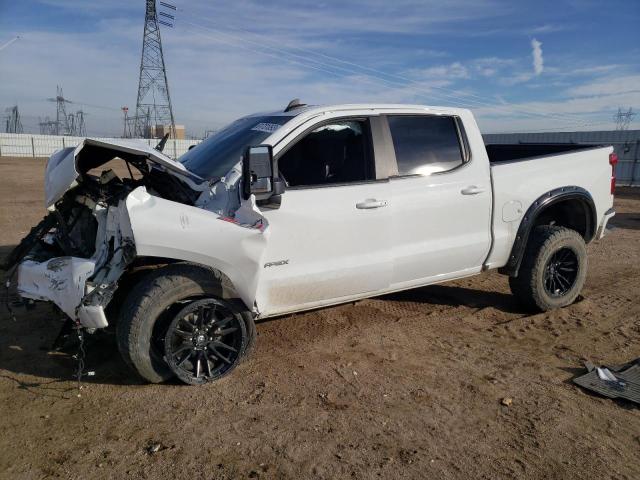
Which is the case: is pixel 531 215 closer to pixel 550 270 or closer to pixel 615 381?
pixel 550 270

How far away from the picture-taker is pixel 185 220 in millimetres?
3459

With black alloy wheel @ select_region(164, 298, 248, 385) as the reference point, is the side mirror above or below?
above

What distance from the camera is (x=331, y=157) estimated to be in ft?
13.9

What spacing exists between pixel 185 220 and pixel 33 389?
1623 millimetres

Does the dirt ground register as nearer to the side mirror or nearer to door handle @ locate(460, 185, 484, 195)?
door handle @ locate(460, 185, 484, 195)

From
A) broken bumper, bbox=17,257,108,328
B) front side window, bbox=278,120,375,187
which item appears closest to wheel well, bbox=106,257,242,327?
broken bumper, bbox=17,257,108,328

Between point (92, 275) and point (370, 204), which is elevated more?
point (370, 204)

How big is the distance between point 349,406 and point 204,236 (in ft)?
4.97

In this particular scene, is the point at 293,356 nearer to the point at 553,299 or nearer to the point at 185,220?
the point at 185,220

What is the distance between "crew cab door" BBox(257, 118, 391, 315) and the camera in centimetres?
386

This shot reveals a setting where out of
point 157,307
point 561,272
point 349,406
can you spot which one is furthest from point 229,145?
point 561,272

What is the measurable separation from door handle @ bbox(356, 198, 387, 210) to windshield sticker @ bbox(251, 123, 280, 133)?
2.95ft

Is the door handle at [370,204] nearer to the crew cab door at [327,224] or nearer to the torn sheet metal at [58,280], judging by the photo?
the crew cab door at [327,224]

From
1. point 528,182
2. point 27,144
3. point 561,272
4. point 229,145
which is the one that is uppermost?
point 27,144
